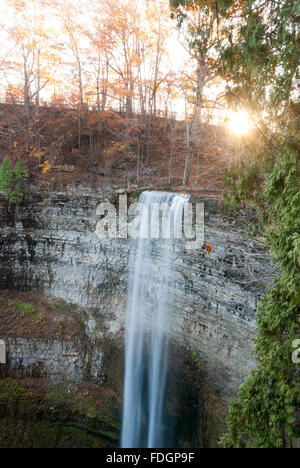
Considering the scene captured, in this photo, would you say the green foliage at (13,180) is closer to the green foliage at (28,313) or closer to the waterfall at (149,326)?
the green foliage at (28,313)

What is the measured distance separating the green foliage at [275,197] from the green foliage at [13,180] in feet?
34.1

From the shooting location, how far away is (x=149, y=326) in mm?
10953

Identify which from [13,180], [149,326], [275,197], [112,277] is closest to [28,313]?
[112,277]

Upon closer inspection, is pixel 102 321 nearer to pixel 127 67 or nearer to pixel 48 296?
pixel 48 296

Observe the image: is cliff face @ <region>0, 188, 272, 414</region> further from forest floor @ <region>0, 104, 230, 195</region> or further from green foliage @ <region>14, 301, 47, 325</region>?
forest floor @ <region>0, 104, 230, 195</region>

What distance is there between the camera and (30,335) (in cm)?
1134

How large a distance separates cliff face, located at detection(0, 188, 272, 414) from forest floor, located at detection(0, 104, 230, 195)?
1538mm

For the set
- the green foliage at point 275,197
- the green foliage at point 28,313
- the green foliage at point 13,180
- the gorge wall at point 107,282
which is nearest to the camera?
the green foliage at point 275,197

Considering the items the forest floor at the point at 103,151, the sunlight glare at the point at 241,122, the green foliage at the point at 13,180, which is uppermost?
the forest floor at the point at 103,151

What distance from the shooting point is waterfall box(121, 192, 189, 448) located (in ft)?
32.6

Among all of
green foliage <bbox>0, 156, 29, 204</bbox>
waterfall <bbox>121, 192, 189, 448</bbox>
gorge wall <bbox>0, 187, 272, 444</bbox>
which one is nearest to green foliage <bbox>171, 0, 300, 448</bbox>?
gorge wall <bbox>0, 187, 272, 444</bbox>

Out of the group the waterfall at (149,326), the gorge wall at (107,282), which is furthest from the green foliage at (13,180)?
the waterfall at (149,326)

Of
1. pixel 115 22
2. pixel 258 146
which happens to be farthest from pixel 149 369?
pixel 115 22

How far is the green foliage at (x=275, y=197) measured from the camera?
3.69 meters
